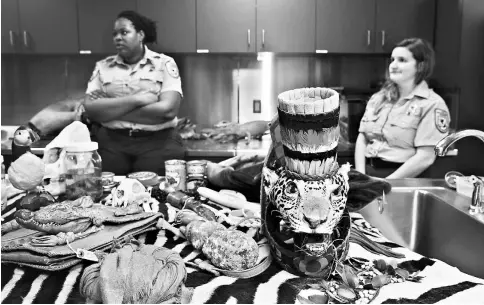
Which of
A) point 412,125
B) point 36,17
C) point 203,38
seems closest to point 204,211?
point 412,125

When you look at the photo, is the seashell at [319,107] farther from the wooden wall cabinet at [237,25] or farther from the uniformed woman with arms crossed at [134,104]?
the wooden wall cabinet at [237,25]

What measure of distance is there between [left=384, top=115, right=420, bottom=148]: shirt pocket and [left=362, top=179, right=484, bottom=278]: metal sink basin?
2.92ft

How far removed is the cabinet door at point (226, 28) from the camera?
2.95m

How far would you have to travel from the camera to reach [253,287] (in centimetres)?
61

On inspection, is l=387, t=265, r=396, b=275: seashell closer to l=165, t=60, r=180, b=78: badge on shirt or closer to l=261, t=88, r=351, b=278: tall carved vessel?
l=261, t=88, r=351, b=278: tall carved vessel

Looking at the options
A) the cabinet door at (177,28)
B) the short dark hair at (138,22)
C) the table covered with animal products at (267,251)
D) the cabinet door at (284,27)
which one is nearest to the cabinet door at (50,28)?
the cabinet door at (177,28)

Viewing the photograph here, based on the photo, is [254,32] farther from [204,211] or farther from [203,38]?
[204,211]

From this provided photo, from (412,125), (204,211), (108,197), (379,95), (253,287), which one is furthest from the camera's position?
(379,95)

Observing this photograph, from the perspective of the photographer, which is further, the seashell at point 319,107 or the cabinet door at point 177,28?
the cabinet door at point 177,28

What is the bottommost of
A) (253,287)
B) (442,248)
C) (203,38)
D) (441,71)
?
(442,248)

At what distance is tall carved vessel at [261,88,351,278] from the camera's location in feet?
1.91

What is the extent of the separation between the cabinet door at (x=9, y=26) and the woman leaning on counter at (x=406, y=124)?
7.40 feet

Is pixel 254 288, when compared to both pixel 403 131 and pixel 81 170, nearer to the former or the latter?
pixel 81 170

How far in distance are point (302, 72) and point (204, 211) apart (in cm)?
248
